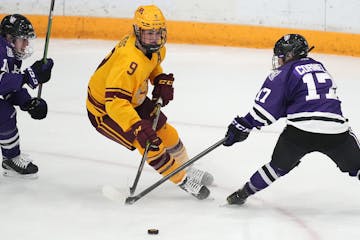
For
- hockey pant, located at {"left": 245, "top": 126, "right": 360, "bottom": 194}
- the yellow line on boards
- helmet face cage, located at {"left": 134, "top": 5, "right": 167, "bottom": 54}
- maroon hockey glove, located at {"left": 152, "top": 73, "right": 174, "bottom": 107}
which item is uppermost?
helmet face cage, located at {"left": 134, "top": 5, "right": 167, "bottom": 54}

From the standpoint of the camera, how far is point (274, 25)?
7.27 meters

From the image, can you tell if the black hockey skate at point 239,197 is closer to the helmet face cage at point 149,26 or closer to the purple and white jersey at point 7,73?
the helmet face cage at point 149,26

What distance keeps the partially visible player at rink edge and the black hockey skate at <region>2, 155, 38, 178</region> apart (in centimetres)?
46

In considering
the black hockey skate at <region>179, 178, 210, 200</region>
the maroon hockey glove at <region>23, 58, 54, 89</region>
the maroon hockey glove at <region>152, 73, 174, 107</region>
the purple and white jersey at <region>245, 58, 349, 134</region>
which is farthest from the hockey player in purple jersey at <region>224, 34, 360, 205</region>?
the maroon hockey glove at <region>23, 58, 54, 89</region>

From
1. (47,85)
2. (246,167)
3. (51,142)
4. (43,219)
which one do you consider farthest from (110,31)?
(43,219)

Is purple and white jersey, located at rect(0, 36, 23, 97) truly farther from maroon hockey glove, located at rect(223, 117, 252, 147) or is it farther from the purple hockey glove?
maroon hockey glove, located at rect(223, 117, 252, 147)

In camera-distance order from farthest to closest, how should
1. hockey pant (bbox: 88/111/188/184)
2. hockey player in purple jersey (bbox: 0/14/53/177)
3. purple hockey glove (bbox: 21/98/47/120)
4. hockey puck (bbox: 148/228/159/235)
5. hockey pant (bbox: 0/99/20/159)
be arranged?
purple hockey glove (bbox: 21/98/47/120)
hockey pant (bbox: 0/99/20/159)
hockey player in purple jersey (bbox: 0/14/53/177)
hockey pant (bbox: 88/111/188/184)
hockey puck (bbox: 148/228/159/235)

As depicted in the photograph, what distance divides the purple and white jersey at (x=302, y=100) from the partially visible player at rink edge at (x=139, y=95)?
19.4 inches

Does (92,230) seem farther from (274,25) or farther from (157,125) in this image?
(274,25)

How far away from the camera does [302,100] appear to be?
3.55m

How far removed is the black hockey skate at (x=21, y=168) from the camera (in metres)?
4.22

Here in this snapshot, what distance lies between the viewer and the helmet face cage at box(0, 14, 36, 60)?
4004mm

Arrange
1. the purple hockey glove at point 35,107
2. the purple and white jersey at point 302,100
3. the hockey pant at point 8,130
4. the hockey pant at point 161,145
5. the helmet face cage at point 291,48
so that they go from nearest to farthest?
the purple and white jersey at point 302,100, the helmet face cage at point 291,48, the hockey pant at point 161,145, the hockey pant at point 8,130, the purple hockey glove at point 35,107

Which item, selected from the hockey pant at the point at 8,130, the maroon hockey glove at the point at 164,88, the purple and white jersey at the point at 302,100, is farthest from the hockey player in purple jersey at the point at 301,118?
the hockey pant at the point at 8,130
